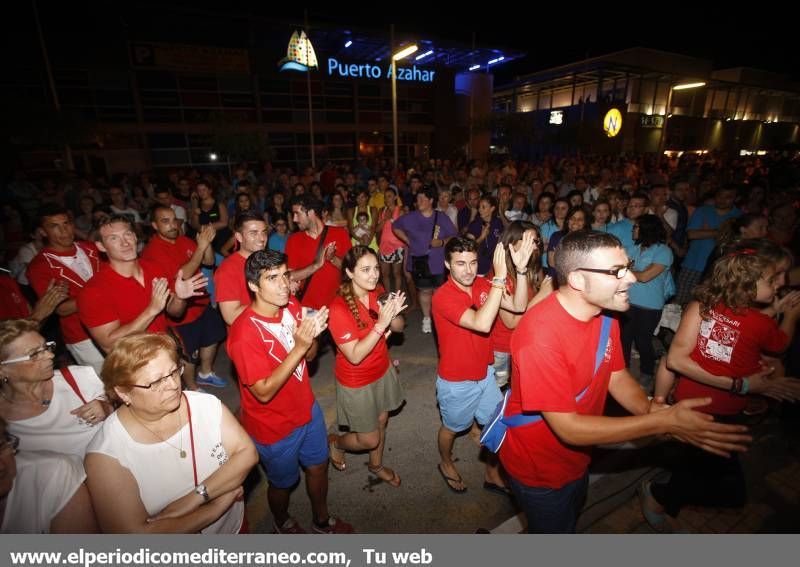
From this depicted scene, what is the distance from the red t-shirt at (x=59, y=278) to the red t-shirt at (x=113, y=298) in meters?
0.69

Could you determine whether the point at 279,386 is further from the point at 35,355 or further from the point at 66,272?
the point at 66,272

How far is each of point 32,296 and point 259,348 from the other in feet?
21.9

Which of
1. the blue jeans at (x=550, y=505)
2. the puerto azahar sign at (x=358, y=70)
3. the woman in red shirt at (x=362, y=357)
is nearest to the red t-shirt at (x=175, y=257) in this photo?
the woman in red shirt at (x=362, y=357)

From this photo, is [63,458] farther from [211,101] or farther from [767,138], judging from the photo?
[767,138]

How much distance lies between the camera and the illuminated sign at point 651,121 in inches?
1372

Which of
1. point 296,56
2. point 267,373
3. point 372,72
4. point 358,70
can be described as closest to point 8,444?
point 267,373

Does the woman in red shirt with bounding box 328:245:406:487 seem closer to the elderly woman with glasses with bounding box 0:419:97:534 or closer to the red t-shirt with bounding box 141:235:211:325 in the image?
the elderly woman with glasses with bounding box 0:419:97:534

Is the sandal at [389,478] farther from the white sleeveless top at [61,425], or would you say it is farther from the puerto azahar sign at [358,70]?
the puerto azahar sign at [358,70]

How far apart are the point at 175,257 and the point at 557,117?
40302mm

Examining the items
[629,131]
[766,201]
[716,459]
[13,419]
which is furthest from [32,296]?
[629,131]

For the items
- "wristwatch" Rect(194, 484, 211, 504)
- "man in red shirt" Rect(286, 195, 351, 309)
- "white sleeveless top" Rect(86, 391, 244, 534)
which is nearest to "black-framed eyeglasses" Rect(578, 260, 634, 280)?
"white sleeveless top" Rect(86, 391, 244, 534)

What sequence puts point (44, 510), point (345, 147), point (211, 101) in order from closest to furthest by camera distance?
point (44, 510) → point (211, 101) → point (345, 147)

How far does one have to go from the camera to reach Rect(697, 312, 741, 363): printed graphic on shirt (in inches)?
99.0

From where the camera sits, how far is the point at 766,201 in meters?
6.85
